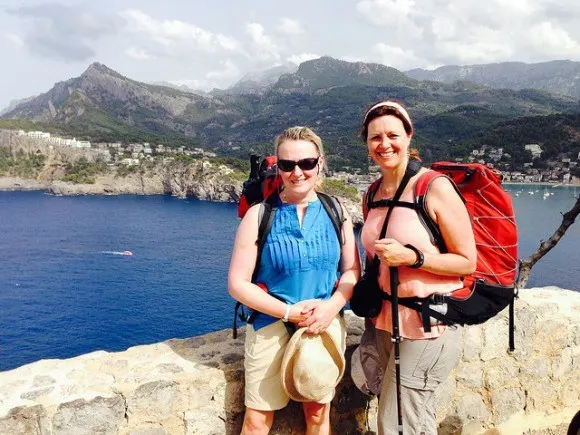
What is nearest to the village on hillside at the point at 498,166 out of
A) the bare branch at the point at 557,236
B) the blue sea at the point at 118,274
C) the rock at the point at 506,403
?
the blue sea at the point at 118,274

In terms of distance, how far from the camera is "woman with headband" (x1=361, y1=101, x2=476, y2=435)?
1.98 m

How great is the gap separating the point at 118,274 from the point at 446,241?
42480 mm

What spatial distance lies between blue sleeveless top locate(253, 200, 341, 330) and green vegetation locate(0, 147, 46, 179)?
396 ft

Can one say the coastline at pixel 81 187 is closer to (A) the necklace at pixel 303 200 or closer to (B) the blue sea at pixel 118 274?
(B) the blue sea at pixel 118 274

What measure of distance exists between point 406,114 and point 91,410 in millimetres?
2060

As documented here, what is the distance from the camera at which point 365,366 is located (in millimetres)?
2471

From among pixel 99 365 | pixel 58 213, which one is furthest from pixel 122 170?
pixel 99 365

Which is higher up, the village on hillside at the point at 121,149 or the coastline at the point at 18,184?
the village on hillside at the point at 121,149

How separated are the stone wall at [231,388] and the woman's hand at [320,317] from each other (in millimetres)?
612

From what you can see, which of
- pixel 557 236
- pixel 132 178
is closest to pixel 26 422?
pixel 557 236

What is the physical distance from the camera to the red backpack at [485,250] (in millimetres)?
2131

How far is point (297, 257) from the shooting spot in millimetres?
2186

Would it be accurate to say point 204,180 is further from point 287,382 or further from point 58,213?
point 287,382

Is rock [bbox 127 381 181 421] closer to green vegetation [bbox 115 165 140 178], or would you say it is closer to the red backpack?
the red backpack
